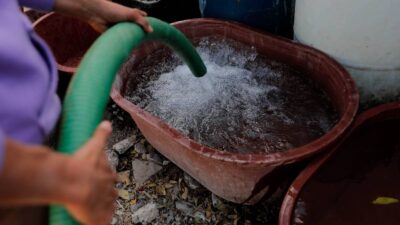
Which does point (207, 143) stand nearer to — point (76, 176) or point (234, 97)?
point (234, 97)

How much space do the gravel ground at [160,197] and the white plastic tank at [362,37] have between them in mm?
725

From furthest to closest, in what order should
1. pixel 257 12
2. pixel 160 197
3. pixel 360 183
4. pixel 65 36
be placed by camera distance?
pixel 65 36 < pixel 257 12 < pixel 160 197 < pixel 360 183

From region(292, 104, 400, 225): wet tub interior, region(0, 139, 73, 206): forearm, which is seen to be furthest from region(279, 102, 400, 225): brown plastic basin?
region(0, 139, 73, 206): forearm

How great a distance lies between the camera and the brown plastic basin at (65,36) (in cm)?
285

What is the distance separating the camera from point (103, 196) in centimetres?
81

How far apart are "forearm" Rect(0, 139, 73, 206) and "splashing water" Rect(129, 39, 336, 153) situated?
51.1 inches

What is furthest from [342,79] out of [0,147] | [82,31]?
[82,31]

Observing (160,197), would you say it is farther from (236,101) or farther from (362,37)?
(362,37)

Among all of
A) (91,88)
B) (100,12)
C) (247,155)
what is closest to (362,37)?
(247,155)

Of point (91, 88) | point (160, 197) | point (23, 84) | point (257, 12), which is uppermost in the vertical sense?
point (23, 84)

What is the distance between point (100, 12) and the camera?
1.40m

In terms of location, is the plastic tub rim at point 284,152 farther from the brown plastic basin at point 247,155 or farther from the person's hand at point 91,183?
the person's hand at point 91,183

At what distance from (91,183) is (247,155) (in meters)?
0.95

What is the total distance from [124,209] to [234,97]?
0.82 metres
